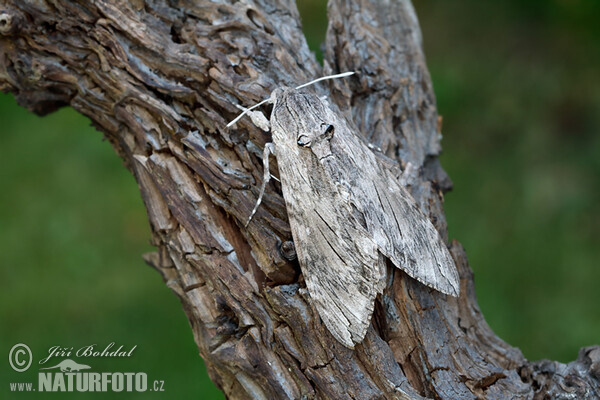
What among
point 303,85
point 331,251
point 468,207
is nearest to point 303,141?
point 303,85

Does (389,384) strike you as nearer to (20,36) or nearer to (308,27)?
(20,36)

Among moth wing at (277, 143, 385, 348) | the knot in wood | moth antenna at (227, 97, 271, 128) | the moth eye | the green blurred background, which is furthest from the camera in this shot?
the green blurred background

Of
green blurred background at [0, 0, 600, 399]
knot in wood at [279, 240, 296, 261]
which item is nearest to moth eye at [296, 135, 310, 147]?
knot in wood at [279, 240, 296, 261]

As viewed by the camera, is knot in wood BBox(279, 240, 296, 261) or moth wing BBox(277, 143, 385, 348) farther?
knot in wood BBox(279, 240, 296, 261)

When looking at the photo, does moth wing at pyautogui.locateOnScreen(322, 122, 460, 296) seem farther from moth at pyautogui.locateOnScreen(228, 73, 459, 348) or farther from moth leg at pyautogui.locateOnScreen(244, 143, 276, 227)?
moth leg at pyautogui.locateOnScreen(244, 143, 276, 227)

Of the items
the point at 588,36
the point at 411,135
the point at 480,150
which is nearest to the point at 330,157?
the point at 411,135

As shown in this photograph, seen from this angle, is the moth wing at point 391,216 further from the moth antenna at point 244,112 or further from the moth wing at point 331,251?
the moth antenna at point 244,112

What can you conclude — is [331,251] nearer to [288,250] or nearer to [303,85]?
[288,250]
